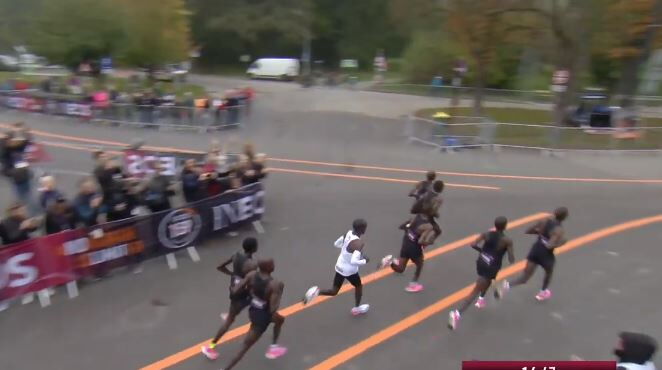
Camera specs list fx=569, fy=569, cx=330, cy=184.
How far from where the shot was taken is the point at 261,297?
602cm

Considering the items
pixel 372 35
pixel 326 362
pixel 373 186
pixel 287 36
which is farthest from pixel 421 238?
pixel 372 35

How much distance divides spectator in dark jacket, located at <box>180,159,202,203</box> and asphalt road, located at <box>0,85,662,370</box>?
103 cm

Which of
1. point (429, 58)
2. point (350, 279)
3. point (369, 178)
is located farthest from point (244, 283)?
point (429, 58)

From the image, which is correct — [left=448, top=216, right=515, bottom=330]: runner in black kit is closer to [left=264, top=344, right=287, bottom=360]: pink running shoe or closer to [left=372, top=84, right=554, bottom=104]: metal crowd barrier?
[left=264, top=344, right=287, bottom=360]: pink running shoe

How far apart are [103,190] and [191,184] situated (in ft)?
4.84

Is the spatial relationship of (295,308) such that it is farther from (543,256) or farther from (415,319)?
(543,256)

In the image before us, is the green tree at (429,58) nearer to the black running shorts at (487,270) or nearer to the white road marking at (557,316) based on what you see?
the white road marking at (557,316)

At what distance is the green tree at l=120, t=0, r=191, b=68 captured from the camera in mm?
28609

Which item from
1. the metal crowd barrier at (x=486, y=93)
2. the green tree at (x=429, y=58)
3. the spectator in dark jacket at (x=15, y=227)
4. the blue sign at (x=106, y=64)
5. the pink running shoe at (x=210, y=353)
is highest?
the green tree at (x=429, y=58)

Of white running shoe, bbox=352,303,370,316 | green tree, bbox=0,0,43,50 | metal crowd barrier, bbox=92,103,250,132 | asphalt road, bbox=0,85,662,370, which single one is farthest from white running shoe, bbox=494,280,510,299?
green tree, bbox=0,0,43,50

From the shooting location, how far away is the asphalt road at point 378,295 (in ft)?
22.6

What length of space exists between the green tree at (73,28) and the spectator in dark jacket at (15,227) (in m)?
23.1

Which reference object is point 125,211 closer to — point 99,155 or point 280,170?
point 99,155

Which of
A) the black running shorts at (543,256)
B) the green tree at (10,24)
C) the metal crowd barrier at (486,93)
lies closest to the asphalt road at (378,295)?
the black running shorts at (543,256)
